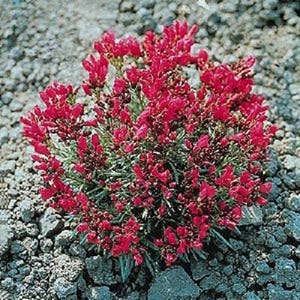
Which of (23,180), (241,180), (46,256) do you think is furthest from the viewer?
(23,180)

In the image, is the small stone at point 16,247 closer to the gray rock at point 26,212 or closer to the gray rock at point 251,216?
the gray rock at point 26,212

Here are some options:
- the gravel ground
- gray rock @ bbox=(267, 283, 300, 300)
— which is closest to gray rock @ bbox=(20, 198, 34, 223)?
the gravel ground

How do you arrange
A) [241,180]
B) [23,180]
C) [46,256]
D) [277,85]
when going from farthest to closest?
[277,85] < [23,180] < [46,256] < [241,180]

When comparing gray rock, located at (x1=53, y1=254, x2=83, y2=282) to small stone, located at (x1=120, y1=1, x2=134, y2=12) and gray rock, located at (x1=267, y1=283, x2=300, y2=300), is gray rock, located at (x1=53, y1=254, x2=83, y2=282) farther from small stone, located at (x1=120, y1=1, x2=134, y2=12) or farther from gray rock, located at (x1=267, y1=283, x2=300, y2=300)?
small stone, located at (x1=120, y1=1, x2=134, y2=12)

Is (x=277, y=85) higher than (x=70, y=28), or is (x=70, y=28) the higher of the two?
(x=70, y=28)

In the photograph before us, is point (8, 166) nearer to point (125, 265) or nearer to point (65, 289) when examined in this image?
point (65, 289)

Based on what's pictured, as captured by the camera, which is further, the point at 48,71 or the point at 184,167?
the point at 48,71

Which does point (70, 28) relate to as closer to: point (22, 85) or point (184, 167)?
point (22, 85)

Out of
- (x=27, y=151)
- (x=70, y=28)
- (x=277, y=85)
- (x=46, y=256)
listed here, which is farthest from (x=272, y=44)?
(x=46, y=256)
